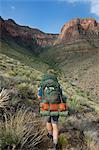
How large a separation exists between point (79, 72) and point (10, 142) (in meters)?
64.9

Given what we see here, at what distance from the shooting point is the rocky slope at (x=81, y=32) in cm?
13793

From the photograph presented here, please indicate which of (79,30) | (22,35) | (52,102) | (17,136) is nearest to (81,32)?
(79,30)

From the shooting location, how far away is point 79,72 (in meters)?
69.9

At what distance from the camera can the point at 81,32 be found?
152 metres

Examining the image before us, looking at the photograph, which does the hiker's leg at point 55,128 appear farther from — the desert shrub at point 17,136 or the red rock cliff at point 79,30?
the red rock cliff at point 79,30

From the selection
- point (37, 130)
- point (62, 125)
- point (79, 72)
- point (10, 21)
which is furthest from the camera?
point (10, 21)

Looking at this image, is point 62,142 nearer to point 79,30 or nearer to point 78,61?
point 78,61

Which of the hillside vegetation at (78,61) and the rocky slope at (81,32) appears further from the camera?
the rocky slope at (81,32)

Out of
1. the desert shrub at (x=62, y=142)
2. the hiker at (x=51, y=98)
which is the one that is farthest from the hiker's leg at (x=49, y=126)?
the desert shrub at (x=62, y=142)

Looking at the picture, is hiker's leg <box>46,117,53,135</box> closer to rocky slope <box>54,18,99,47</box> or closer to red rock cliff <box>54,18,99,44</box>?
rocky slope <box>54,18,99,47</box>

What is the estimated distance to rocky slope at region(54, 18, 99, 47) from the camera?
138 meters

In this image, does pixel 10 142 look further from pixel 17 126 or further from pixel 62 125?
pixel 62 125

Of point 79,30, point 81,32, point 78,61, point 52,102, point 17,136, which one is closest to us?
point 17,136

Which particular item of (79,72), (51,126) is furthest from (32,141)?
(79,72)
